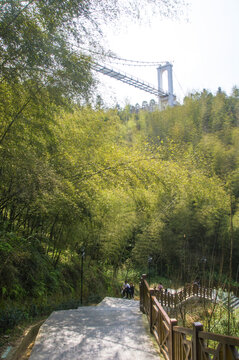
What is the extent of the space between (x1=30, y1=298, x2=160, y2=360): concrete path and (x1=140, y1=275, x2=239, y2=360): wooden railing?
18 centimetres

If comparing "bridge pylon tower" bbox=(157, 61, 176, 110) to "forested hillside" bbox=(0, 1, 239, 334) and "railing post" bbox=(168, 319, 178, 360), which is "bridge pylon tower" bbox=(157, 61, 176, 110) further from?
"railing post" bbox=(168, 319, 178, 360)

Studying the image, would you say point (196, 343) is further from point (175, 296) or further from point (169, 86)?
point (169, 86)

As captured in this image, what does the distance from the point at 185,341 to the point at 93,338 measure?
1.51m

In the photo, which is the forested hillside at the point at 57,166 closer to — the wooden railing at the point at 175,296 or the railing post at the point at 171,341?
the wooden railing at the point at 175,296

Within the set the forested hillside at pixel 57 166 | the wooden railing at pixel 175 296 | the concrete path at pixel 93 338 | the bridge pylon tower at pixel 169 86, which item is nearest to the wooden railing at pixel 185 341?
the concrete path at pixel 93 338

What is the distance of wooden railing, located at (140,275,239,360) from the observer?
1795 mm

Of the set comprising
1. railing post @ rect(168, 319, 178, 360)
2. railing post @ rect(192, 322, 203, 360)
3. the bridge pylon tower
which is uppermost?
the bridge pylon tower

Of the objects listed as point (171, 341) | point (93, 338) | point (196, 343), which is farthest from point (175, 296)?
point (196, 343)

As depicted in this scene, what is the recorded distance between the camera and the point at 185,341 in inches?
96.1

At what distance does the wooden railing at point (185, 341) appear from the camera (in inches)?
70.7

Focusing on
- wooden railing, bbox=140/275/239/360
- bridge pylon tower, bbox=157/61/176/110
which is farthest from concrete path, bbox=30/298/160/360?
bridge pylon tower, bbox=157/61/176/110

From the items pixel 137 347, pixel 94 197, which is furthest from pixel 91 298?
pixel 137 347

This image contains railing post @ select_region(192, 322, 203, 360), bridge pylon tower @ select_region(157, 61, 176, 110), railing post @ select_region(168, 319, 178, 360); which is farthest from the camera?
bridge pylon tower @ select_region(157, 61, 176, 110)

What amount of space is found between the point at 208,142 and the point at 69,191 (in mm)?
7103
